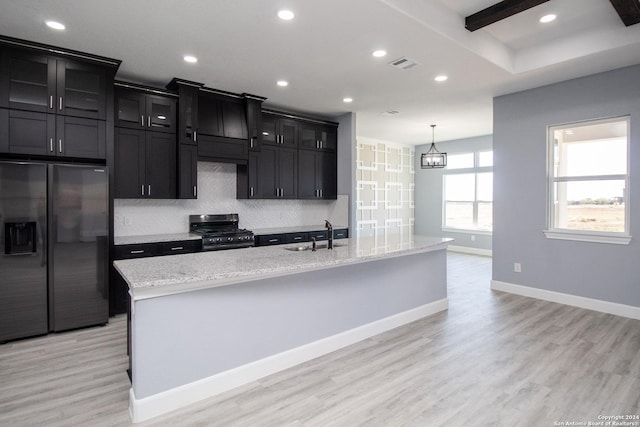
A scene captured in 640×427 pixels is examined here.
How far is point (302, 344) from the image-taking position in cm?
276

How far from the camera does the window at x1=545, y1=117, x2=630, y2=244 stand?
3.97m

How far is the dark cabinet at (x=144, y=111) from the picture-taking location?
390 centimetres

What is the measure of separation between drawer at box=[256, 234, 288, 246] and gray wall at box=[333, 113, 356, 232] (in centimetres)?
135

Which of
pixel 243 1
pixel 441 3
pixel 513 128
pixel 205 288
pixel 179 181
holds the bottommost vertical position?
pixel 205 288

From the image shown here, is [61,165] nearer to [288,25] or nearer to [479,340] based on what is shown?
[288,25]

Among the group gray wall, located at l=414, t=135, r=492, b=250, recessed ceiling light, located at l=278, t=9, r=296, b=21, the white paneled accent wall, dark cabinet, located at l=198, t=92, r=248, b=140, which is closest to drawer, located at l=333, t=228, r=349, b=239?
the white paneled accent wall

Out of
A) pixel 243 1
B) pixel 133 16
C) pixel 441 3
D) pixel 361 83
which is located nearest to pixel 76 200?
pixel 133 16

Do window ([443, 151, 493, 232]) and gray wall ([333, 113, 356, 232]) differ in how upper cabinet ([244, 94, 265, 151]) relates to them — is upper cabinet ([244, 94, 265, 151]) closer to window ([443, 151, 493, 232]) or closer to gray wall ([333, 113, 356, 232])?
gray wall ([333, 113, 356, 232])

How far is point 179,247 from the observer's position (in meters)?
4.11

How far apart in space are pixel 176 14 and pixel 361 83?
231cm

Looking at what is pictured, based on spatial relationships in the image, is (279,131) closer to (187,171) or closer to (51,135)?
(187,171)

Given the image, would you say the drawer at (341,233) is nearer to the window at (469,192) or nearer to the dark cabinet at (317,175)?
the dark cabinet at (317,175)

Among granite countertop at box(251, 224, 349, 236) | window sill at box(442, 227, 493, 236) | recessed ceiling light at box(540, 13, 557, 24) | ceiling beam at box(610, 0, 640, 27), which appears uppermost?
recessed ceiling light at box(540, 13, 557, 24)

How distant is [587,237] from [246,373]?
13.9ft
